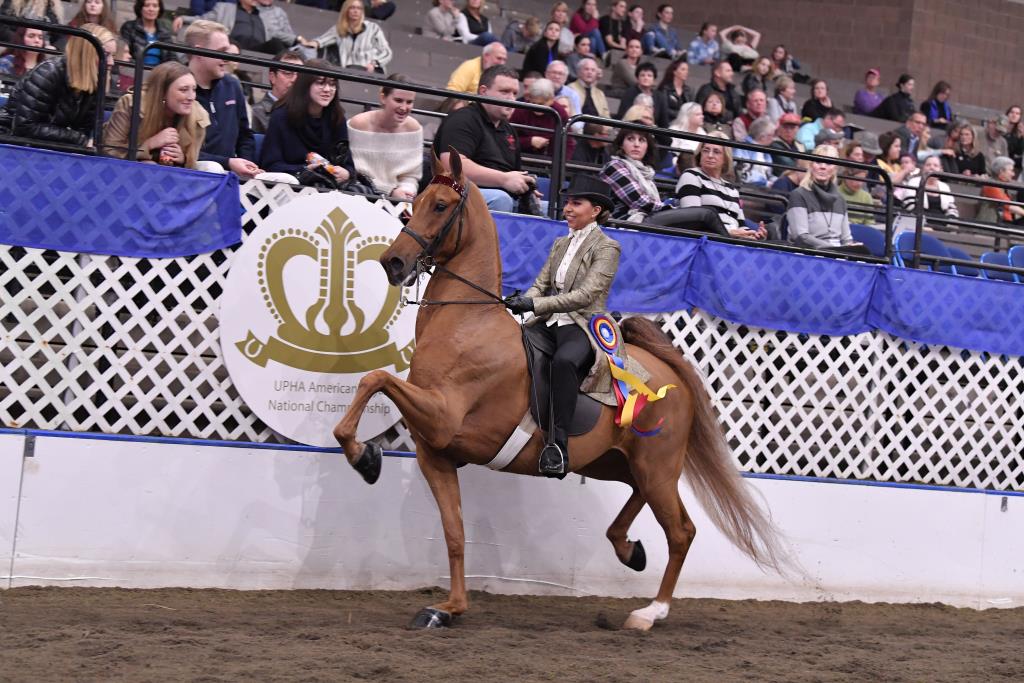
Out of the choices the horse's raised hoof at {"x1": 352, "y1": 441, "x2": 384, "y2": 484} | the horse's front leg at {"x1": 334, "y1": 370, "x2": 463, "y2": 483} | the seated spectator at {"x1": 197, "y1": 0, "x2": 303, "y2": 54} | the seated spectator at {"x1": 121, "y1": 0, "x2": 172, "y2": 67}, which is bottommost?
the horse's raised hoof at {"x1": 352, "y1": 441, "x2": 384, "y2": 484}

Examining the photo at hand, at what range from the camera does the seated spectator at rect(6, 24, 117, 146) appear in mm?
7035

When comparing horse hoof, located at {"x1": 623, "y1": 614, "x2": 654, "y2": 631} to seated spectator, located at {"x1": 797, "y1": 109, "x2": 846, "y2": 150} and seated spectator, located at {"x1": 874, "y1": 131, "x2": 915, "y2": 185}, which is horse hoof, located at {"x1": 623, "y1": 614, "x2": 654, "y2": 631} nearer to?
seated spectator, located at {"x1": 874, "y1": 131, "x2": 915, "y2": 185}

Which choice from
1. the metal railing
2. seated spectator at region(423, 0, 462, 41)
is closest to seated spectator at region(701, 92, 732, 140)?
seated spectator at region(423, 0, 462, 41)

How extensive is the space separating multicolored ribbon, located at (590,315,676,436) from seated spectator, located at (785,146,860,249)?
3.12 m

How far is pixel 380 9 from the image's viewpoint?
51.4 feet

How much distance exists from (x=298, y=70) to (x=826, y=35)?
16.8 metres

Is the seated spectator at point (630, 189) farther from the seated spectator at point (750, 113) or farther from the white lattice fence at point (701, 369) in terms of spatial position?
the seated spectator at point (750, 113)

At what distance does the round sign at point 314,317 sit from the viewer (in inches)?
291

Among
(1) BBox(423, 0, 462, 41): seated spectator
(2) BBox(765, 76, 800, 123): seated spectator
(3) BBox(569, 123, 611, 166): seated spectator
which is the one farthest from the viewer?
(2) BBox(765, 76, 800, 123): seated spectator

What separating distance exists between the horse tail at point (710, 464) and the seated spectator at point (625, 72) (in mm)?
8971

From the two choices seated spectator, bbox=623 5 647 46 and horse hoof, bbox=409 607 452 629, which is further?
seated spectator, bbox=623 5 647 46

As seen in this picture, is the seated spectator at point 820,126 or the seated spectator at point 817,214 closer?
the seated spectator at point 817,214

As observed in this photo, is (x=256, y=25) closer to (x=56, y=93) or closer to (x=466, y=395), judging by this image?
(x=56, y=93)

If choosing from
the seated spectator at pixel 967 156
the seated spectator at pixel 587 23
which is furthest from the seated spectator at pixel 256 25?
the seated spectator at pixel 967 156
